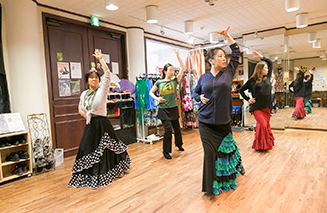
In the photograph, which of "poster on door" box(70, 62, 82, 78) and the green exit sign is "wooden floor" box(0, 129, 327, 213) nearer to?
"poster on door" box(70, 62, 82, 78)

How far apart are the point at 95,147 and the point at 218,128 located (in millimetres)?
1619

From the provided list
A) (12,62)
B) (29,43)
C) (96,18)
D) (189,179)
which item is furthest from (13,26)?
(189,179)

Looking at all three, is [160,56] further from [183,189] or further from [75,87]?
[183,189]

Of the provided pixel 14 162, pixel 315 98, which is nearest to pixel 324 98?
pixel 315 98

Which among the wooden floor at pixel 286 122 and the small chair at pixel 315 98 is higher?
the small chair at pixel 315 98

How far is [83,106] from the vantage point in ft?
9.39

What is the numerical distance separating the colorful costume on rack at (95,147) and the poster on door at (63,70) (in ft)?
5.60

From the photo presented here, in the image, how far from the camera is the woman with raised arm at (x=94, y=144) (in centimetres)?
275

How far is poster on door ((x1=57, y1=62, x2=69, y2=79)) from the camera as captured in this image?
4.18 m

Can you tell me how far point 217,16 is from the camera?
193 inches

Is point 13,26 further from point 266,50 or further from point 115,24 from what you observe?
point 266,50

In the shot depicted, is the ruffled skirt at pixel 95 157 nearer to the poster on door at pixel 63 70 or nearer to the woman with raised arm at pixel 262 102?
the poster on door at pixel 63 70

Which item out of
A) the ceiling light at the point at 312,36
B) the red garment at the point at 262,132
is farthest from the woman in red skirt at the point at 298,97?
the red garment at the point at 262,132

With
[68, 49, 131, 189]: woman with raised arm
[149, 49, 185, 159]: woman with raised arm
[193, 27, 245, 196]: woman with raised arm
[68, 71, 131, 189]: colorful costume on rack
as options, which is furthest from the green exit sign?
[193, 27, 245, 196]: woman with raised arm
